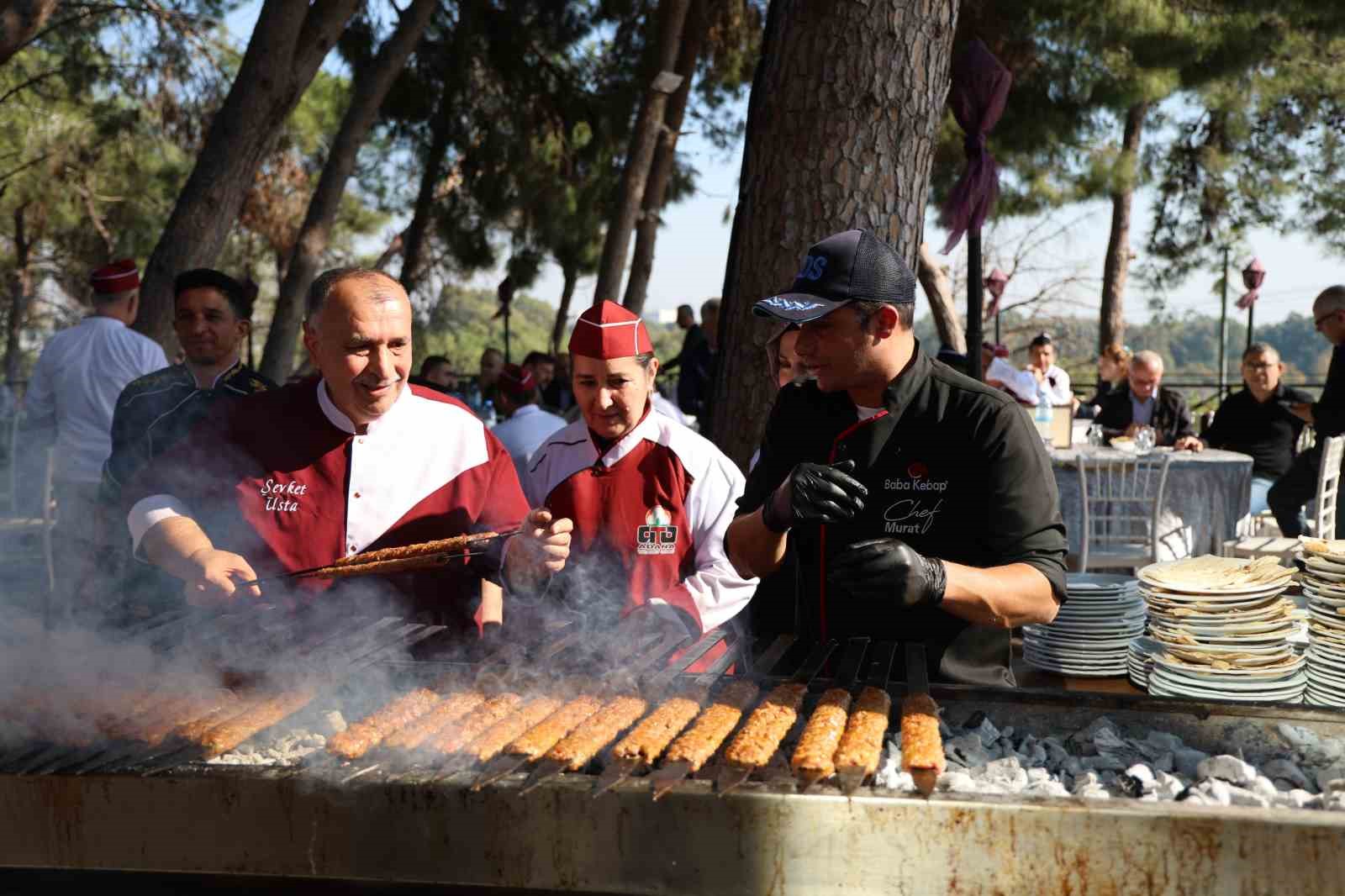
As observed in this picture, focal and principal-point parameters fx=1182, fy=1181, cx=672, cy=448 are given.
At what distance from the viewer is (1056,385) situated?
11398mm

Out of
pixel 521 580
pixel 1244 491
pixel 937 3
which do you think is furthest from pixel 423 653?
pixel 1244 491

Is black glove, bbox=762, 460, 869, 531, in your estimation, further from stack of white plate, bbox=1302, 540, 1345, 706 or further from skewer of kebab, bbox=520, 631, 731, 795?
stack of white plate, bbox=1302, 540, 1345, 706

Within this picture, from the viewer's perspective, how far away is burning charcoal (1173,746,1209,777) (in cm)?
245

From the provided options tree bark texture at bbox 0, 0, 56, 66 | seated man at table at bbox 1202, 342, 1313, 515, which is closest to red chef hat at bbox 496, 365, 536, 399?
tree bark texture at bbox 0, 0, 56, 66

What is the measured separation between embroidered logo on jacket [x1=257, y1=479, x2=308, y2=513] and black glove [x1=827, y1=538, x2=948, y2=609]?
1.53m

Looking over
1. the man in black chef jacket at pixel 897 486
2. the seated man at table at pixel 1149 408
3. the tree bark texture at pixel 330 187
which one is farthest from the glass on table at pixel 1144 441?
the tree bark texture at pixel 330 187

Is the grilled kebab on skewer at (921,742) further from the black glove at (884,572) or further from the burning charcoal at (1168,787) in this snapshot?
the burning charcoal at (1168,787)

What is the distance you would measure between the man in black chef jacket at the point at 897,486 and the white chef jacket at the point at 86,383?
438cm

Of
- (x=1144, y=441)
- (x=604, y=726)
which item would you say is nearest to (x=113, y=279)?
(x=604, y=726)

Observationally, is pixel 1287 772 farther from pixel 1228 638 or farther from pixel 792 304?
pixel 792 304

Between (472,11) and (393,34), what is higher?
(472,11)

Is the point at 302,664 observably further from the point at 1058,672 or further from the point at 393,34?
the point at 393,34

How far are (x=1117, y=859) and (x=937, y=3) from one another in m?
3.47

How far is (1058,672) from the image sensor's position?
14.3ft
